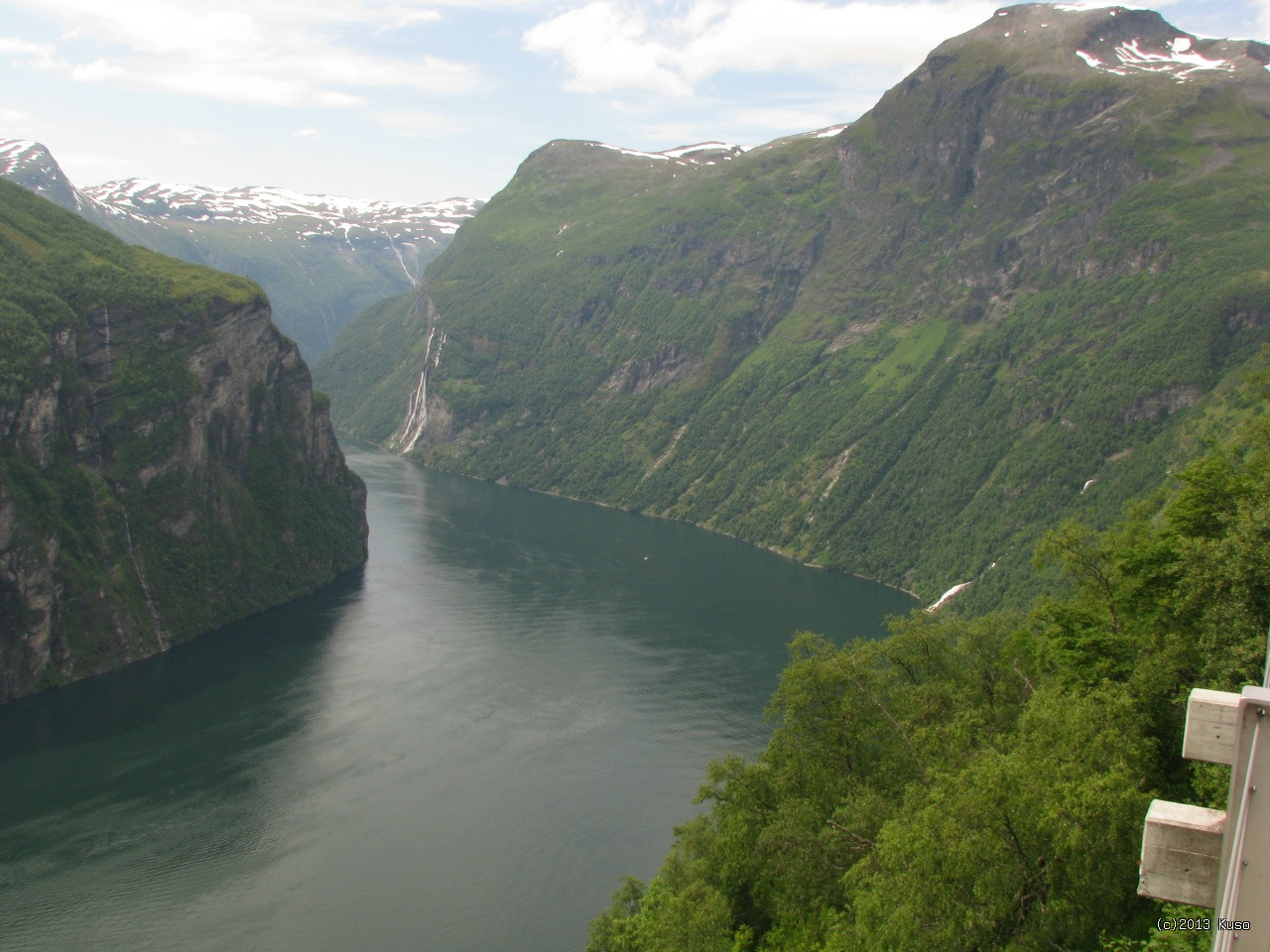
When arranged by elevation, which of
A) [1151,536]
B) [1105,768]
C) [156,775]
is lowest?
[156,775]

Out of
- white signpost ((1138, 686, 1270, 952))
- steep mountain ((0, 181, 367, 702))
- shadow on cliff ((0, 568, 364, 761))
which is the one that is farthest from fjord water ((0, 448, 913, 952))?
white signpost ((1138, 686, 1270, 952))

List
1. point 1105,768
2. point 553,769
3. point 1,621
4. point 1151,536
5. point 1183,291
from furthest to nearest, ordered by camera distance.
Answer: point 1183,291 < point 1,621 < point 553,769 < point 1151,536 < point 1105,768

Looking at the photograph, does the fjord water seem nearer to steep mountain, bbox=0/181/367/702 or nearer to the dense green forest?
steep mountain, bbox=0/181/367/702

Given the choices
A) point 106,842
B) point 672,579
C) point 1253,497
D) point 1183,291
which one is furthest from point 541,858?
point 1183,291

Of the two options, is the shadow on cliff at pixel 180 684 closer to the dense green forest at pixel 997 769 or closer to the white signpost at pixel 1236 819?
the dense green forest at pixel 997 769

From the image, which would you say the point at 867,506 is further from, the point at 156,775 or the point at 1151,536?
the point at 1151,536
